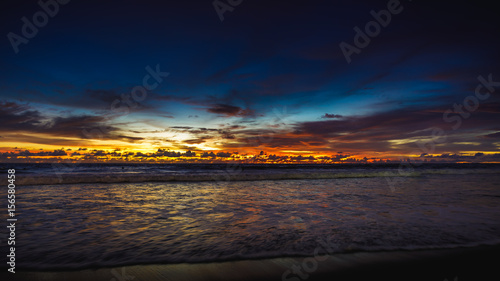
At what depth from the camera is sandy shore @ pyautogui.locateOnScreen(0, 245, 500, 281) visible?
149 inches

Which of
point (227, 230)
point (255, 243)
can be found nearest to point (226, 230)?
point (227, 230)

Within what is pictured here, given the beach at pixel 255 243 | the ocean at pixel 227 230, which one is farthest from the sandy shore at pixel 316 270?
the ocean at pixel 227 230

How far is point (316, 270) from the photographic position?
404 centimetres

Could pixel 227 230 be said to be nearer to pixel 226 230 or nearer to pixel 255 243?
pixel 226 230

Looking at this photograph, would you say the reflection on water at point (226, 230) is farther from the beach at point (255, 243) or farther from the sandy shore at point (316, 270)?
the sandy shore at point (316, 270)

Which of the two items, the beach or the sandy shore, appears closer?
the sandy shore

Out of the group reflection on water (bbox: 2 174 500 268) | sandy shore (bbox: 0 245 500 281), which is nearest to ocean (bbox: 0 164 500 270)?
reflection on water (bbox: 2 174 500 268)

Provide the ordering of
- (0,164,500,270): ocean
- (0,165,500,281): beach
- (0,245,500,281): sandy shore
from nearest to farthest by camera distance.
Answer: (0,245,500,281): sandy shore, (0,165,500,281): beach, (0,164,500,270): ocean

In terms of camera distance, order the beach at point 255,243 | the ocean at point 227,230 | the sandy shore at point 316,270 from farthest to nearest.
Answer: the ocean at point 227,230 → the beach at point 255,243 → the sandy shore at point 316,270

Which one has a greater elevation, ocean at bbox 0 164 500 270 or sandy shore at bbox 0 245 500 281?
ocean at bbox 0 164 500 270

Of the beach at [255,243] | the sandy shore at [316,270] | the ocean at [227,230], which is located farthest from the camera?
the ocean at [227,230]

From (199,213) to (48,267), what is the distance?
4554 mm

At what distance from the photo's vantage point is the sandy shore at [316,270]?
3789 millimetres

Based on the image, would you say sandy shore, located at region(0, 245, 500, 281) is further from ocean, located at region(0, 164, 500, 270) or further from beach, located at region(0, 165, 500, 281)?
ocean, located at region(0, 164, 500, 270)
